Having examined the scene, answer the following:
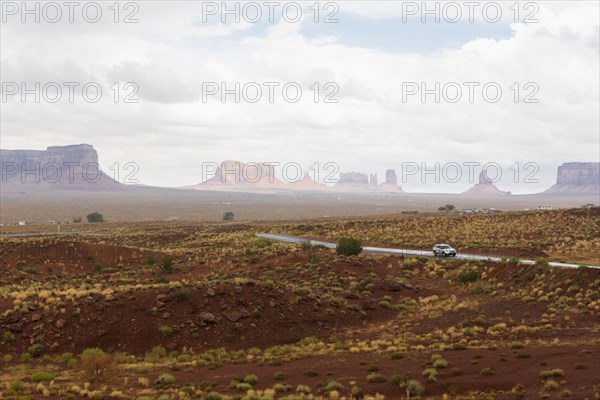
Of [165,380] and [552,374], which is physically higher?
[552,374]

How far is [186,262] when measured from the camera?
59.2 m

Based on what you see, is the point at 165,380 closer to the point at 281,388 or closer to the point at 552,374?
the point at 281,388

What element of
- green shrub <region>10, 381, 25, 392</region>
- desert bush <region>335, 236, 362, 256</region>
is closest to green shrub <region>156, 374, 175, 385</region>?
green shrub <region>10, 381, 25, 392</region>

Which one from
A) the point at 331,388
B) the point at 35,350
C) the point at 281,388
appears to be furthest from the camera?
the point at 35,350

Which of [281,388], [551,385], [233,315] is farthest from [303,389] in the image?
[233,315]

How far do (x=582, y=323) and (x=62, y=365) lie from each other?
24616 millimetres

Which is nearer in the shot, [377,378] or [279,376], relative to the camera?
[377,378]

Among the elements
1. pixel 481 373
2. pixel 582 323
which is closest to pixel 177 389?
pixel 481 373

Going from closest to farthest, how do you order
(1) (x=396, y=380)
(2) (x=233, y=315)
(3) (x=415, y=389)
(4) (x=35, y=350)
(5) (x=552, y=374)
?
(3) (x=415, y=389) → (5) (x=552, y=374) → (1) (x=396, y=380) → (4) (x=35, y=350) → (2) (x=233, y=315)

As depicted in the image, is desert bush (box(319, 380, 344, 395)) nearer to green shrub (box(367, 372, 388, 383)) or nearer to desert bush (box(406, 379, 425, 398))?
green shrub (box(367, 372, 388, 383))

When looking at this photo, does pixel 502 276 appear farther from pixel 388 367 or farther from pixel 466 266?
pixel 388 367

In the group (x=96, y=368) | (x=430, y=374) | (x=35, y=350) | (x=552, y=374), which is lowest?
(x=35, y=350)

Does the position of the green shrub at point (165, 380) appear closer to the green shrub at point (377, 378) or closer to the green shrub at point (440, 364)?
the green shrub at point (377, 378)

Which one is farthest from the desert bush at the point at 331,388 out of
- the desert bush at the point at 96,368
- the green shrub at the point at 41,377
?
the green shrub at the point at 41,377
